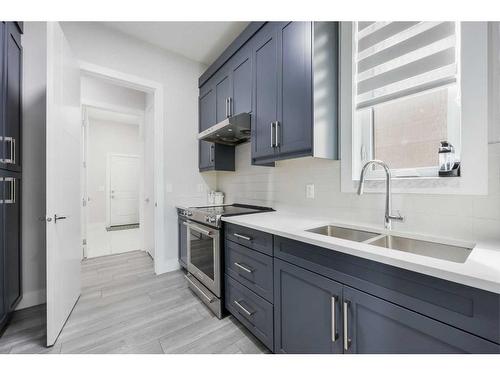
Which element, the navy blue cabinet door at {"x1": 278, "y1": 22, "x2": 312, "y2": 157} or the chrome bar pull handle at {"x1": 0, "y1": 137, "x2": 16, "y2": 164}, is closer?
the navy blue cabinet door at {"x1": 278, "y1": 22, "x2": 312, "y2": 157}

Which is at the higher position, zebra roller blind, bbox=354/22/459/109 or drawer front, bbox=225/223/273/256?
zebra roller blind, bbox=354/22/459/109

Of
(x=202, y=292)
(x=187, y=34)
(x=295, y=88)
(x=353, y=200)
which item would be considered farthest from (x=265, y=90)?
(x=202, y=292)

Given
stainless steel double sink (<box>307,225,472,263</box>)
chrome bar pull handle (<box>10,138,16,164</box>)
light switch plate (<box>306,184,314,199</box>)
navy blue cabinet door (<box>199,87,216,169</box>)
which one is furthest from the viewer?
navy blue cabinet door (<box>199,87,216,169</box>)

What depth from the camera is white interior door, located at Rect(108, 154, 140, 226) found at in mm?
5801

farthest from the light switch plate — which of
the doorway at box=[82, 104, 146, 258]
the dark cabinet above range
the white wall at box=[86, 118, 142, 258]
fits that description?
the white wall at box=[86, 118, 142, 258]

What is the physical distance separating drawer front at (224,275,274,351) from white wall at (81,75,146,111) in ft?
9.80

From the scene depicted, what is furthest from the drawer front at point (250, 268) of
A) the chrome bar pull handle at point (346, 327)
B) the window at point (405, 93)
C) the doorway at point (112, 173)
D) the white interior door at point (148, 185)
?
the doorway at point (112, 173)

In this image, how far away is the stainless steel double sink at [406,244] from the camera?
3.36 feet

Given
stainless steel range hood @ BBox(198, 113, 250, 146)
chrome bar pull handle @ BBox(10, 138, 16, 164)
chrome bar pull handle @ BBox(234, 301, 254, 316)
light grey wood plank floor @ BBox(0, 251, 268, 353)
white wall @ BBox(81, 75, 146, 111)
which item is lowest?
light grey wood plank floor @ BBox(0, 251, 268, 353)

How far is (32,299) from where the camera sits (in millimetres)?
1967

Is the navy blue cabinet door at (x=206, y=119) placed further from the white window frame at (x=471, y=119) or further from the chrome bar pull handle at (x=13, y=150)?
the white window frame at (x=471, y=119)

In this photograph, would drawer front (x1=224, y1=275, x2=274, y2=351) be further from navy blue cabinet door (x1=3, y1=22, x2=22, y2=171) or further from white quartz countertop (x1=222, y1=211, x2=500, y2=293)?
navy blue cabinet door (x1=3, y1=22, x2=22, y2=171)

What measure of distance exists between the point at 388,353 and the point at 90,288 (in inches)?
106

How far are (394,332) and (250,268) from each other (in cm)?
86
